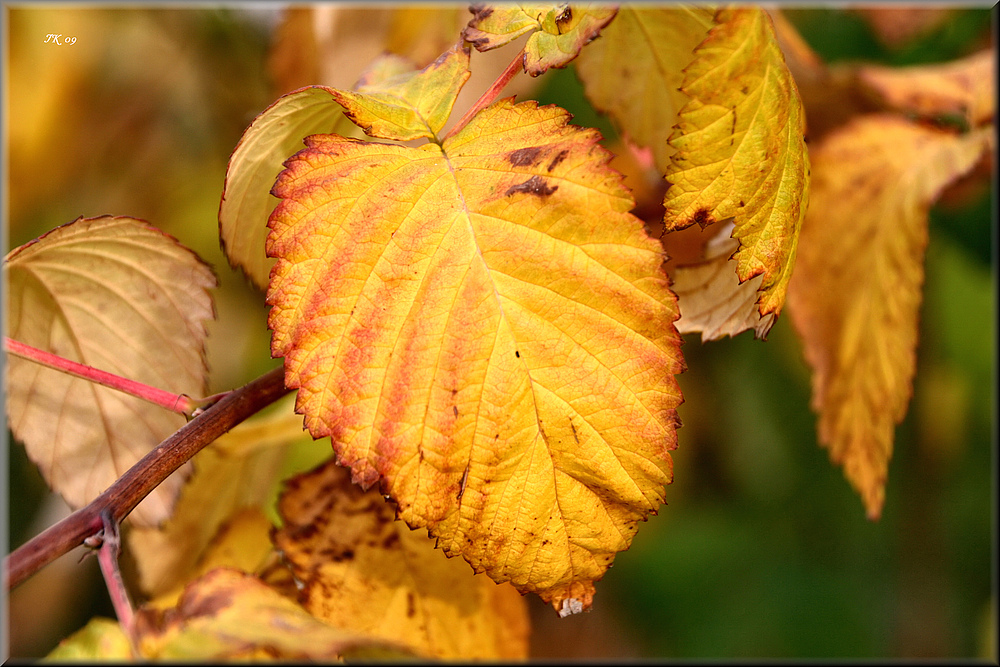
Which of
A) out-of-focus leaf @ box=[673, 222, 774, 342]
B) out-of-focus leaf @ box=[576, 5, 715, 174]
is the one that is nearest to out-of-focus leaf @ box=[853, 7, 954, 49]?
out-of-focus leaf @ box=[576, 5, 715, 174]

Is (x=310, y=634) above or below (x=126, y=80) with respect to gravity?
below

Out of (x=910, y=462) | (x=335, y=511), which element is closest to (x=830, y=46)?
(x=910, y=462)

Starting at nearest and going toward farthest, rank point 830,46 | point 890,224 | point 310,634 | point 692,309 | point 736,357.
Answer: point 310,634
point 692,309
point 890,224
point 830,46
point 736,357

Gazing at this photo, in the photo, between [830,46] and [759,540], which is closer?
[830,46]

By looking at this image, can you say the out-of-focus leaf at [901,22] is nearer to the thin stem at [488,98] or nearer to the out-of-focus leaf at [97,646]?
the thin stem at [488,98]

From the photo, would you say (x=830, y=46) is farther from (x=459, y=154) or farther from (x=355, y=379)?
(x=355, y=379)

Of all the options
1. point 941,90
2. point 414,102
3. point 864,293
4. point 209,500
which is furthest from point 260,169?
point 941,90
